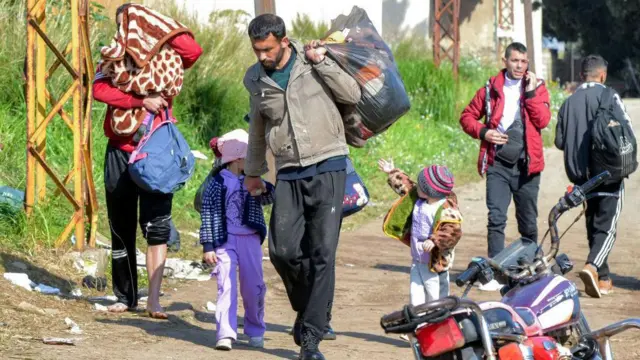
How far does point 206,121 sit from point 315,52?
914 centimetres

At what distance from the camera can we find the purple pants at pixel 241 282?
7305mm

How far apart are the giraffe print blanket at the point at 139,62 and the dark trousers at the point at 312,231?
5.39 feet

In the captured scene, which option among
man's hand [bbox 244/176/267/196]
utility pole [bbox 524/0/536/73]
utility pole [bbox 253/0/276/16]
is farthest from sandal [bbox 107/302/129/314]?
utility pole [bbox 524/0/536/73]

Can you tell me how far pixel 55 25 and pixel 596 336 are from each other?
400 inches

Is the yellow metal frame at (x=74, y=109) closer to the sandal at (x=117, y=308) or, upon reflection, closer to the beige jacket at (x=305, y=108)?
the sandal at (x=117, y=308)

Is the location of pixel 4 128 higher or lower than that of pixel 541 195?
higher

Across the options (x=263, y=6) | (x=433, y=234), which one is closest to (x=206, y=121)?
(x=263, y=6)

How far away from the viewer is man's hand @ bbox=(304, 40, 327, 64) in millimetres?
6598

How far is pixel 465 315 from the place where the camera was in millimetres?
4500

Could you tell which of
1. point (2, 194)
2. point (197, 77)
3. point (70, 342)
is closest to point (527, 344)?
point (70, 342)

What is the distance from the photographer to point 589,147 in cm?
991

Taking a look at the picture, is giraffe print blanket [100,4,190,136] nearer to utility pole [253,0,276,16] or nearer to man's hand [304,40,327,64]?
man's hand [304,40,327,64]

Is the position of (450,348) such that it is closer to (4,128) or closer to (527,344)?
(527,344)

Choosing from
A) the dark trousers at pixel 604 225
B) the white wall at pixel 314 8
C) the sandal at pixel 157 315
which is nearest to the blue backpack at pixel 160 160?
the sandal at pixel 157 315
